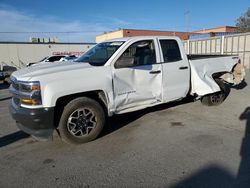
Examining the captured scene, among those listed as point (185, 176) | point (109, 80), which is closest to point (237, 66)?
point (109, 80)

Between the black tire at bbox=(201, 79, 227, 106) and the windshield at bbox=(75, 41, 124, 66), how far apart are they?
3.16 metres

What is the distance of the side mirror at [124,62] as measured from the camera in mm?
4422

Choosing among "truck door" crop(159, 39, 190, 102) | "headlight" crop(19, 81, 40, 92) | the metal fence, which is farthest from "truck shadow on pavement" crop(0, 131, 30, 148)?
the metal fence

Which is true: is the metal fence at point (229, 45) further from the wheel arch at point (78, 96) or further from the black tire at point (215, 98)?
the wheel arch at point (78, 96)

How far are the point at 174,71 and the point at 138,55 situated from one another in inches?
38.9

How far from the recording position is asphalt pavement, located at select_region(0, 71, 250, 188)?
3070 mm

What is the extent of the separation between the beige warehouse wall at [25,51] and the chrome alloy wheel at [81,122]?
22600 millimetres

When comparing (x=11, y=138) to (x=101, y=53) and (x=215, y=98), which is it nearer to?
(x=101, y=53)

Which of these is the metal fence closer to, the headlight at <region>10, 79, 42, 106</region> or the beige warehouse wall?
the beige warehouse wall

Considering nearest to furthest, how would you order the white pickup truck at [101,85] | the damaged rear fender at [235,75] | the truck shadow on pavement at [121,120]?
the white pickup truck at [101,85] → the truck shadow on pavement at [121,120] → the damaged rear fender at [235,75]

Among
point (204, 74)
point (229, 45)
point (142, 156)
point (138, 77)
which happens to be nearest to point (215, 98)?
point (204, 74)

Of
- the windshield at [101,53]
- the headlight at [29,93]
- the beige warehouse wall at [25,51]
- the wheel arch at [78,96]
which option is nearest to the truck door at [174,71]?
the windshield at [101,53]

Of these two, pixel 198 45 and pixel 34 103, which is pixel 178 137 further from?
pixel 198 45

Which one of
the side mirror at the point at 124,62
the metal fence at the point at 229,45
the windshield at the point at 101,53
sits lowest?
the side mirror at the point at 124,62
